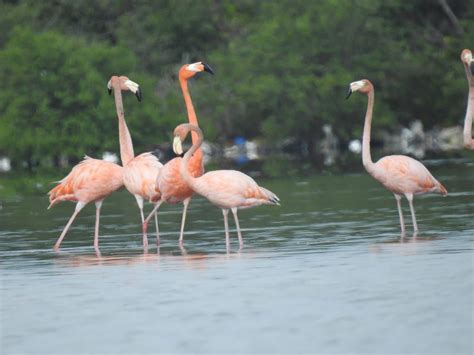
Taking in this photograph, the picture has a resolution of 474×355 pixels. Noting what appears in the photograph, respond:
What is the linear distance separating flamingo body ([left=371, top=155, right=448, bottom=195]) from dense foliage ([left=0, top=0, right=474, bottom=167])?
2986cm

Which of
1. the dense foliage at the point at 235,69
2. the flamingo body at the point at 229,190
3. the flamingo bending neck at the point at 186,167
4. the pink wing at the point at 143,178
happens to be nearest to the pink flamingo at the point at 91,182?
the pink wing at the point at 143,178

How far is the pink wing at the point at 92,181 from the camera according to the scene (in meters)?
16.8

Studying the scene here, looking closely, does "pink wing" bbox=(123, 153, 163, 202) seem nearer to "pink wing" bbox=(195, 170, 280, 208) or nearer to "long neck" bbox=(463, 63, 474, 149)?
"pink wing" bbox=(195, 170, 280, 208)

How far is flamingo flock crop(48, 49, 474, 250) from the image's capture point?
15336 mm

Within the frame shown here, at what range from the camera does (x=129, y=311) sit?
11.0 m

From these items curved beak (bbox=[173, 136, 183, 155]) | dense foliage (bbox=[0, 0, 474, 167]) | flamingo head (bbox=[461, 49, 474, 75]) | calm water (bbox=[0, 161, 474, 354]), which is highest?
dense foliage (bbox=[0, 0, 474, 167])

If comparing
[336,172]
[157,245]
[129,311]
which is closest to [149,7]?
[336,172]

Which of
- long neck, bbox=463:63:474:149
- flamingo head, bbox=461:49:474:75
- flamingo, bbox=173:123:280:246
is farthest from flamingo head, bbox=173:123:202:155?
flamingo head, bbox=461:49:474:75

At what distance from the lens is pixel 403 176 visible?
16.4 m

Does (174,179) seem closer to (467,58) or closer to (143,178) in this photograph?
(143,178)

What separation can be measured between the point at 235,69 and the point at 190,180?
43984 mm

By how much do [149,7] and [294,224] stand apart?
48.3 m

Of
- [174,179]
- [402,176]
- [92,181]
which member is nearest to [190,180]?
[174,179]

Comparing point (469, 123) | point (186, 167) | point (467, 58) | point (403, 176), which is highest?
point (467, 58)
